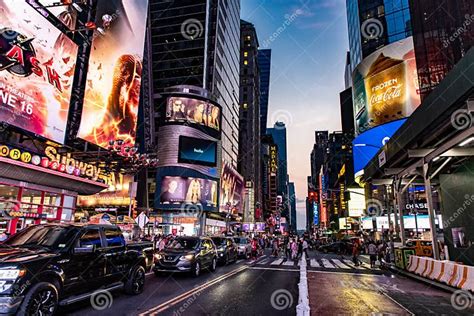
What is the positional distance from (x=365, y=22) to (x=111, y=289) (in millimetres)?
61358

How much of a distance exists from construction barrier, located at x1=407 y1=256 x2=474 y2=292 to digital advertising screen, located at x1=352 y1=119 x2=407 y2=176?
2247cm

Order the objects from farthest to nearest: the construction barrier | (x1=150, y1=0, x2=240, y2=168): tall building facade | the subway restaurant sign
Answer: (x1=150, y1=0, x2=240, y2=168): tall building facade → the subway restaurant sign → the construction barrier

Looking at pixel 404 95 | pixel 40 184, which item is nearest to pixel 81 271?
pixel 40 184

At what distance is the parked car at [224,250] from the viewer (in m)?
18.6

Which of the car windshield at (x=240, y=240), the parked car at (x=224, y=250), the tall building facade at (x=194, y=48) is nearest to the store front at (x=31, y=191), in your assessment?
the parked car at (x=224, y=250)

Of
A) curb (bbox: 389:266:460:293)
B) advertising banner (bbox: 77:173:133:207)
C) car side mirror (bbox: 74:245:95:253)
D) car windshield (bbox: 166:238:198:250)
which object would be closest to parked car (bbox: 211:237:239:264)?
Result: car windshield (bbox: 166:238:198:250)

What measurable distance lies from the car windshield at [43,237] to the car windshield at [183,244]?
7.41 m

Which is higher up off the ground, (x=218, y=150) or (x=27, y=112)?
(x=218, y=150)

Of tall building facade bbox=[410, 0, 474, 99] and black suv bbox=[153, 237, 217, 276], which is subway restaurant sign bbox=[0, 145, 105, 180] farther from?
tall building facade bbox=[410, 0, 474, 99]

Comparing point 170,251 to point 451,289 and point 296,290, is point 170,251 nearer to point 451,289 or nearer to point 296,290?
point 296,290

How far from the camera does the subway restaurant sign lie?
50.5 ft

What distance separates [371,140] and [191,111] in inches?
1208

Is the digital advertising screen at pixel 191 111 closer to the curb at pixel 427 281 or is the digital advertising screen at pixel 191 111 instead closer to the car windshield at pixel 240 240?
the car windshield at pixel 240 240

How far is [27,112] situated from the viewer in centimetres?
1723
